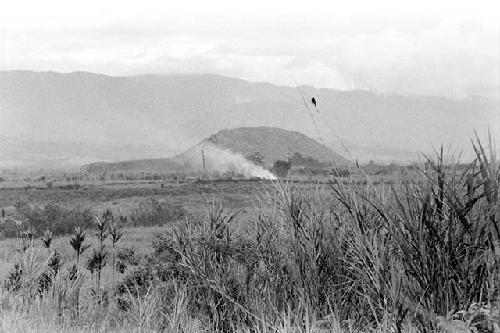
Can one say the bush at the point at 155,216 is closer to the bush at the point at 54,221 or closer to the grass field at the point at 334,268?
the bush at the point at 54,221

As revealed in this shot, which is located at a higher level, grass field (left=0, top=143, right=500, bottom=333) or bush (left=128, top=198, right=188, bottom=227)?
grass field (left=0, top=143, right=500, bottom=333)

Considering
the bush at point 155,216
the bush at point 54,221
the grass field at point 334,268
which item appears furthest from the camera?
the bush at point 155,216

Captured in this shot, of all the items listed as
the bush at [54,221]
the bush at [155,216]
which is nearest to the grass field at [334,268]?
the bush at [54,221]

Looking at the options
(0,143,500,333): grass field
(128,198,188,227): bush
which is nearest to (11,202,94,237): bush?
(128,198,188,227): bush

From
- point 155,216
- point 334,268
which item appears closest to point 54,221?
point 155,216

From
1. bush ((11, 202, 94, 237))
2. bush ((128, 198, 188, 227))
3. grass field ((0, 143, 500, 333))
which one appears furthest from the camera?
bush ((128, 198, 188, 227))

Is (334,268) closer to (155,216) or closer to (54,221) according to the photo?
(54,221)

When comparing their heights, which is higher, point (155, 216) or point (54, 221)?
point (54, 221)

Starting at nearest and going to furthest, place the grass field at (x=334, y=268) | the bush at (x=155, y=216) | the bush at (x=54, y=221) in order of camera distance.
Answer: the grass field at (x=334, y=268) < the bush at (x=54, y=221) < the bush at (x=155, y=216)

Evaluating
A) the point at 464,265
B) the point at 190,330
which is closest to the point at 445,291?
the point at 464,265

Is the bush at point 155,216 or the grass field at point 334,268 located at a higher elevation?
the grass field at point 334,268

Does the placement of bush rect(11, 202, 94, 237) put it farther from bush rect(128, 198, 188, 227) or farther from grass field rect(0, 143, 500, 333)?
grass field rect(0, 143, 500, 333)
